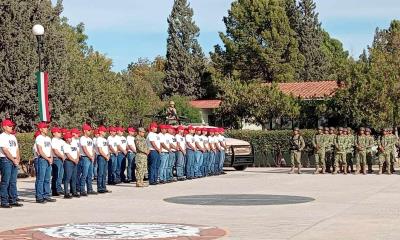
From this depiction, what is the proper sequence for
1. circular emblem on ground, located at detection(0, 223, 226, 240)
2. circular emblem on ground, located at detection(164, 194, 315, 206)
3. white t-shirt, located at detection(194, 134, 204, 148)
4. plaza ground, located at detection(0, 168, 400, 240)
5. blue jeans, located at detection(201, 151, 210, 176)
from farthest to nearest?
blue jeans, located at detection(201, 151, 210, 176) < white t-shirt, located at detection(194, 134, 204, 148) < circular emblem on ground, located at detection(164, 194, 315, 206) < plaza ground, located at detection(0, 168, 400, 240) < circular emblem on ground, located at detection(0, 223, 226, 240)

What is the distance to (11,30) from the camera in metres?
29.9

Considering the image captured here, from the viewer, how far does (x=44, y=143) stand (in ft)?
54.2

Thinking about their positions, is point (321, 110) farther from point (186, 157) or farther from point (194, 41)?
point (194, 41)

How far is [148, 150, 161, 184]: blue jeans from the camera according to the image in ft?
71.6

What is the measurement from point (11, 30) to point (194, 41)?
1642 inches

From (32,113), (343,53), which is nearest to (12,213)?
(32,113)

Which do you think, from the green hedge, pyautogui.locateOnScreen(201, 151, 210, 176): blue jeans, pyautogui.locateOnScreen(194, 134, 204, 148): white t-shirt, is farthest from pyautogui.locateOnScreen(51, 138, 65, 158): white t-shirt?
the green hedge

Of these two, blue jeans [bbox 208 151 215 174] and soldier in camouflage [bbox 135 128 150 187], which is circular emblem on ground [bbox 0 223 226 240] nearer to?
soldier in camouflage [bbox 135 128 150 187]

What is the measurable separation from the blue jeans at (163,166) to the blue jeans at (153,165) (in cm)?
20

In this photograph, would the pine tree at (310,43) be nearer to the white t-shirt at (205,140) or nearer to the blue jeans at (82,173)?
the white t-shirt at (205,140)

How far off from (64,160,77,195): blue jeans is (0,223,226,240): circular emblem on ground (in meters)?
5.24

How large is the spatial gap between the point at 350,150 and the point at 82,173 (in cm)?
1213

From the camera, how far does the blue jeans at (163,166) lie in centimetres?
2212

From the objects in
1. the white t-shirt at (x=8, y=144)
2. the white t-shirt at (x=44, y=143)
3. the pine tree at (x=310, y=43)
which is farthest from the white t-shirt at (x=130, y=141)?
the pine tree at (x=310, y=43)
